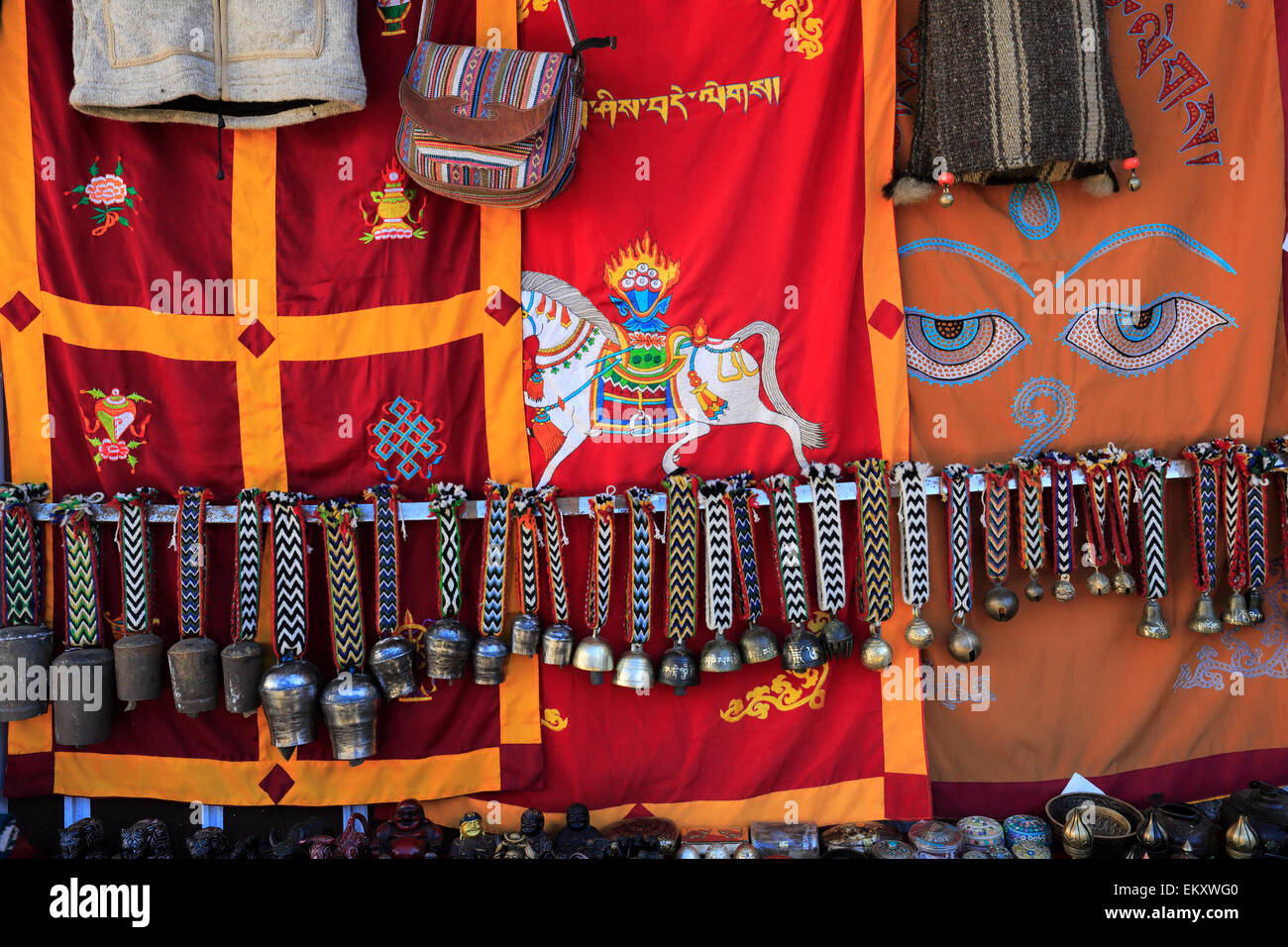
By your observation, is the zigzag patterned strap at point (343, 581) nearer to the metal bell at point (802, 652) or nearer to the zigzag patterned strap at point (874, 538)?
the metal bell at point (802, 652)

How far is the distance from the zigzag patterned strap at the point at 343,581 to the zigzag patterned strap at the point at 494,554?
48cm

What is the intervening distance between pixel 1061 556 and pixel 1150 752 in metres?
0.94

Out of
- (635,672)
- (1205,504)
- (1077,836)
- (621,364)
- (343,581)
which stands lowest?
(1077,836)

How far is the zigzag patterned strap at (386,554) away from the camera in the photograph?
9.95 feet

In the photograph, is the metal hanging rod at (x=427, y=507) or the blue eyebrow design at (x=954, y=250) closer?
the metal hanging rod at (x=427, y=507)

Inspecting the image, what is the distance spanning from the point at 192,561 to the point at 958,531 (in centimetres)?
291

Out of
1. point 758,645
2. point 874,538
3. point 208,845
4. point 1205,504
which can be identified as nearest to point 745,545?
point 758,645

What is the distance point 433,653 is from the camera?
3.01 meters

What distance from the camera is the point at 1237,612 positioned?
10.6ft

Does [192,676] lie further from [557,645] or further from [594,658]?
[594,658]

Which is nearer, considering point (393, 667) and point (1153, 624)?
point (393, 667)

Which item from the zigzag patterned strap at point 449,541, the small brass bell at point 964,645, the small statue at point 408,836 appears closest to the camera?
the small statue at point 408,836

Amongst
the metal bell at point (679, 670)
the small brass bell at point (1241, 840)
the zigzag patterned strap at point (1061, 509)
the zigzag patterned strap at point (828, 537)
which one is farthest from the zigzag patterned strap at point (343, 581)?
the small brass bell at point (1241, 840)

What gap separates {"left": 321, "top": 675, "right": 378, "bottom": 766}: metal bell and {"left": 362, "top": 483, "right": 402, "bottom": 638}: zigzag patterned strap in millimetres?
223
